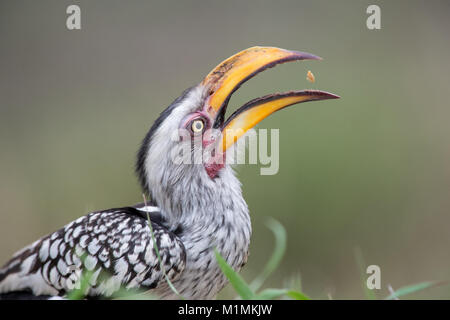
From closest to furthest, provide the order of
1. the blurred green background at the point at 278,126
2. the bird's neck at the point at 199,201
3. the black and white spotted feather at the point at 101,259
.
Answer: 1. the black and white spotted feather at the point at 101,259
2. the bird's neck at the point at 199,201
3. the blurred green background at the point at 278,126

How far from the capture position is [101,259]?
92.4 inches

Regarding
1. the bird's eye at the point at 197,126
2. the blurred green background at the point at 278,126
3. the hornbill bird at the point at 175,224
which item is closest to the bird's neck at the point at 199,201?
the hornbill bird at the point at 175,224

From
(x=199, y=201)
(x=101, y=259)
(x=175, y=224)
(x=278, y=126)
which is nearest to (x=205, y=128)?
(x=199, y=201)

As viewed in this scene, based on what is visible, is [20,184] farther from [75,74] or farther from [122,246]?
[122,246]

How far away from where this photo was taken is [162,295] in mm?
2408

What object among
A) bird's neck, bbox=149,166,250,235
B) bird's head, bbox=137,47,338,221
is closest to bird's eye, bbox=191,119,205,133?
bird's head, bbox=137,47,338,221

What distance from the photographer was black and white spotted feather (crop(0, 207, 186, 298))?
231 cm

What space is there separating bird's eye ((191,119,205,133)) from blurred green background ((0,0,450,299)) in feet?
10.7

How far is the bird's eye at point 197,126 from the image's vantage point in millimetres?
2500
